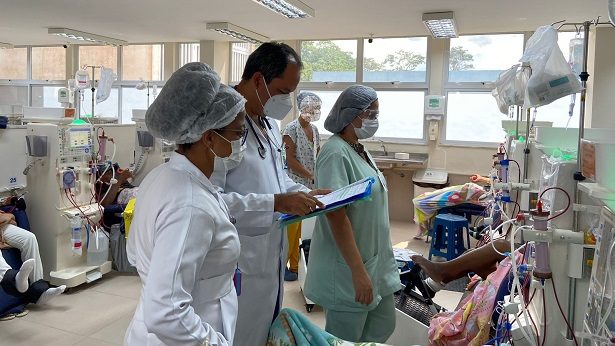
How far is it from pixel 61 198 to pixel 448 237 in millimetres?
3348

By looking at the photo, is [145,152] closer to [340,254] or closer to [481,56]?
[340,254]

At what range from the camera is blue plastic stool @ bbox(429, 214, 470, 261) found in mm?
4609

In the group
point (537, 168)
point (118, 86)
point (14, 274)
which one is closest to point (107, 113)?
point (118, 86)

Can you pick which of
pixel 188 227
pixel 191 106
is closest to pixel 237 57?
pixel 191 106

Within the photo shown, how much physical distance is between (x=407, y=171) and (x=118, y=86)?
5316 mm

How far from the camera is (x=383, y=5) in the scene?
4.93 meters

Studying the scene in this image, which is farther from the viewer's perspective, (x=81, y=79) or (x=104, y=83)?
(x=104, y=83)

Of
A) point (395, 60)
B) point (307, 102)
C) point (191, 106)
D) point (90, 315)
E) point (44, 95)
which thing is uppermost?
point (395, 60)

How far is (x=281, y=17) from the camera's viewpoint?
5.62 metres

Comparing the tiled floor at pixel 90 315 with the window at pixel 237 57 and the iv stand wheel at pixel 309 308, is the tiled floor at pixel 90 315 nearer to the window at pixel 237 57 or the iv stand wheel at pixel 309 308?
the iv stand wheel at pixel 309 308

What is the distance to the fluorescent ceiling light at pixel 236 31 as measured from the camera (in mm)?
6137

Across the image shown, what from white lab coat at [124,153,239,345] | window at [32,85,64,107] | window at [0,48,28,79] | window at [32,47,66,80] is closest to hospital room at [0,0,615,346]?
white lab coat at [124,153,239,345]

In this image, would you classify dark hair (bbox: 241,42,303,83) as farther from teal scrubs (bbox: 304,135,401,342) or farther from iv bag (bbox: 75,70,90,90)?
iv bag (bbox: 75,70,90,90)

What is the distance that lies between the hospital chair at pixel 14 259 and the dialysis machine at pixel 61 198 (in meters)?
0.13
